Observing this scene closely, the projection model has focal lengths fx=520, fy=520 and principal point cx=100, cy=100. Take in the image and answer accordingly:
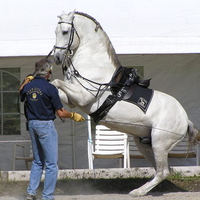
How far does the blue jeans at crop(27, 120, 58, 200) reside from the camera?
6250 mm

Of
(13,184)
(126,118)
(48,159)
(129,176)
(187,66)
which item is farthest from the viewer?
(187,66)

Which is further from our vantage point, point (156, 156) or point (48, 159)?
point (156, 156)

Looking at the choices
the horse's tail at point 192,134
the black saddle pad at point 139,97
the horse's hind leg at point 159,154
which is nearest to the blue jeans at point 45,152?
the black saddle pad at point 139,97

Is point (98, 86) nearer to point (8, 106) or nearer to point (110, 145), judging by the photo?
point (110, 145)

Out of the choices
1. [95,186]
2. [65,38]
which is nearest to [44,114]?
[65,38]


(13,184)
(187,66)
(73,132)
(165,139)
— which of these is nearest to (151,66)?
(187,66)

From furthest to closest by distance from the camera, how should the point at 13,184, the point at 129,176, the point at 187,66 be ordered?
the point at 187,66 < the point at 129,176 < the point at 13,184

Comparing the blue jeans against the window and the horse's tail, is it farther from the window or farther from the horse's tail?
the window

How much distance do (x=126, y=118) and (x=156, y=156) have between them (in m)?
0.71

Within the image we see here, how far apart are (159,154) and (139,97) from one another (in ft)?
2.77

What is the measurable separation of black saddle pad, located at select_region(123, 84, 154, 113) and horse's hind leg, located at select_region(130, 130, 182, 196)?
40 centimetres

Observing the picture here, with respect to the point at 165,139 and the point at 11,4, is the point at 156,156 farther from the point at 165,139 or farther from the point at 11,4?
the point at 11,4

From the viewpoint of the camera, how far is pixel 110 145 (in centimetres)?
941

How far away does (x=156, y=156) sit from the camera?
7094mm
